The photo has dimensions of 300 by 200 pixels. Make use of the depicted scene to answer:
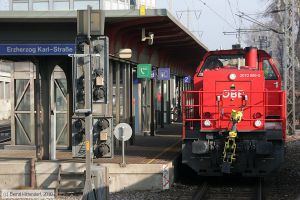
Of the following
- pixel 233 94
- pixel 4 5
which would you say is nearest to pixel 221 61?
pixel 233 94

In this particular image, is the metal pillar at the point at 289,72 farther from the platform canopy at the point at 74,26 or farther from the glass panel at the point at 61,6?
the glass panel at the point at 61,6

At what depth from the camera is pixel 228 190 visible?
13.1 meters

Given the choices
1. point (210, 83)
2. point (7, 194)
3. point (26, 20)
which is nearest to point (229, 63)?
point (210, 83)

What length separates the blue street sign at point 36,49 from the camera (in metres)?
13.3

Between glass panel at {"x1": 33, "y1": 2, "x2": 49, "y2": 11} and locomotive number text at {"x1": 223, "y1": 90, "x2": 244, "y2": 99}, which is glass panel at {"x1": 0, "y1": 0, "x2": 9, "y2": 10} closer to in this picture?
glass panel at {"x1": 33, "y1": 2, "x2": 49, "y2": 11}

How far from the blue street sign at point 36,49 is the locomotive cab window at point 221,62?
349cm

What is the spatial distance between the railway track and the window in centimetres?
263

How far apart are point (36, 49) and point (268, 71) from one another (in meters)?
5.84

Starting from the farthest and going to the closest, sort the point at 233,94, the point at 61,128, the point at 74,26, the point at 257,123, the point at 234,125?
the point at 61,128 < the point at 74,26 < the point at 233,94 < the point at 257,123 < the point at 234,125

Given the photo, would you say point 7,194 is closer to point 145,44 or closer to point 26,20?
point 26,20

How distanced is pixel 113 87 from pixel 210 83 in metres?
4.53

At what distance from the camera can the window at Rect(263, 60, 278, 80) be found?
14.5m

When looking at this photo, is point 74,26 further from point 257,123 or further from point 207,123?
point 257,123

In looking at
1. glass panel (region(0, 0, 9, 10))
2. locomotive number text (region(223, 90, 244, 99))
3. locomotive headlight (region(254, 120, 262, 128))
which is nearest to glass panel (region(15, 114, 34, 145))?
locomotive number text (region(223, 90, 244, 99))
